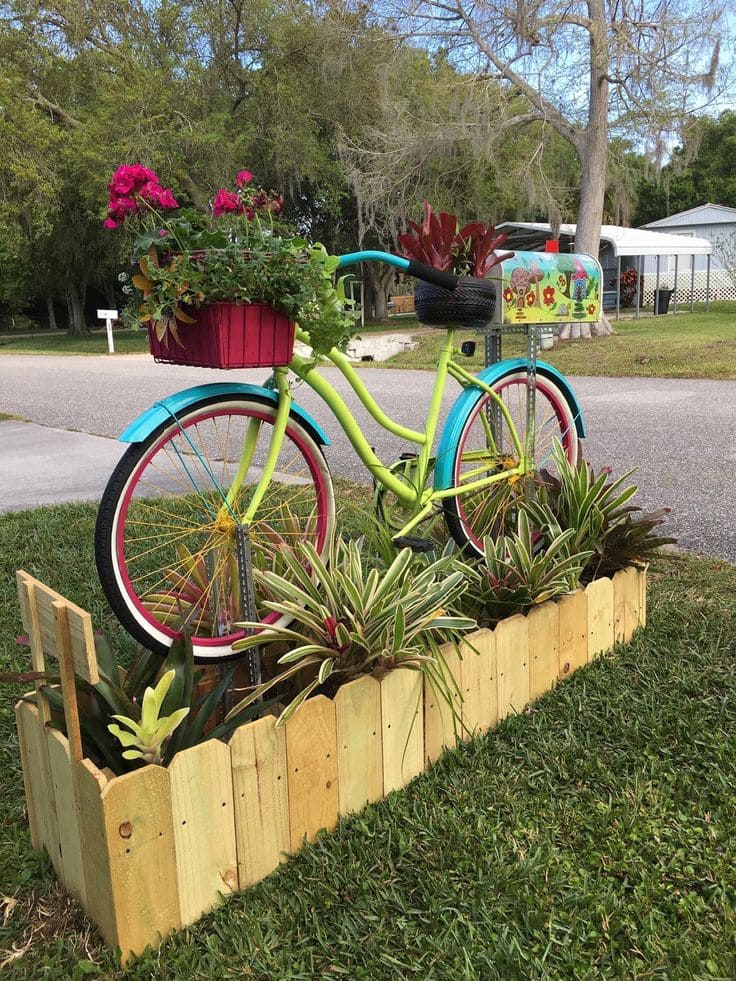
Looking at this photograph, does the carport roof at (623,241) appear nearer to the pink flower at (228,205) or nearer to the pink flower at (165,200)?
the pink flower at (228,205)

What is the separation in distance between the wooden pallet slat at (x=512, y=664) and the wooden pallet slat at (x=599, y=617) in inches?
13.9

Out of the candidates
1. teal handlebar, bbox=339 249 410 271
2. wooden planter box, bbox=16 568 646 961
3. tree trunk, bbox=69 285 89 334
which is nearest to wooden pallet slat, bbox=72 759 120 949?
wooden planter box, bbox=16 568 646 961

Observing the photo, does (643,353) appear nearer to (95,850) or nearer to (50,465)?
(50,465)

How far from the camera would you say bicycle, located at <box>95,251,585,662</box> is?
7.07 ft

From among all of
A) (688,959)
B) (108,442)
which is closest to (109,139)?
(108,442)

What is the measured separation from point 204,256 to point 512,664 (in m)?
1.43

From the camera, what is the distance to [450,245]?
9.59 feet

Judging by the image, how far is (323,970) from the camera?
1.67 m

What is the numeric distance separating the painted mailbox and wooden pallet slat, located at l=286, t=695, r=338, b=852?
1760mm

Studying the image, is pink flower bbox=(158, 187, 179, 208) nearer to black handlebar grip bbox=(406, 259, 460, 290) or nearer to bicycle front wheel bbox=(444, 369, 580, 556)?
black handlebar grip bbox=(406, 259, 460, 290)

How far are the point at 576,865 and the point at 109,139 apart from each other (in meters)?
23.3

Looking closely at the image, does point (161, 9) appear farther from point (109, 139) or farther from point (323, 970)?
point (323, 970)

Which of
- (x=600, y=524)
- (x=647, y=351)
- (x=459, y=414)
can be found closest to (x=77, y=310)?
(x=647, y=351)

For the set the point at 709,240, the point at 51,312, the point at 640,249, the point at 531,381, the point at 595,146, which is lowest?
the point at 531,381
